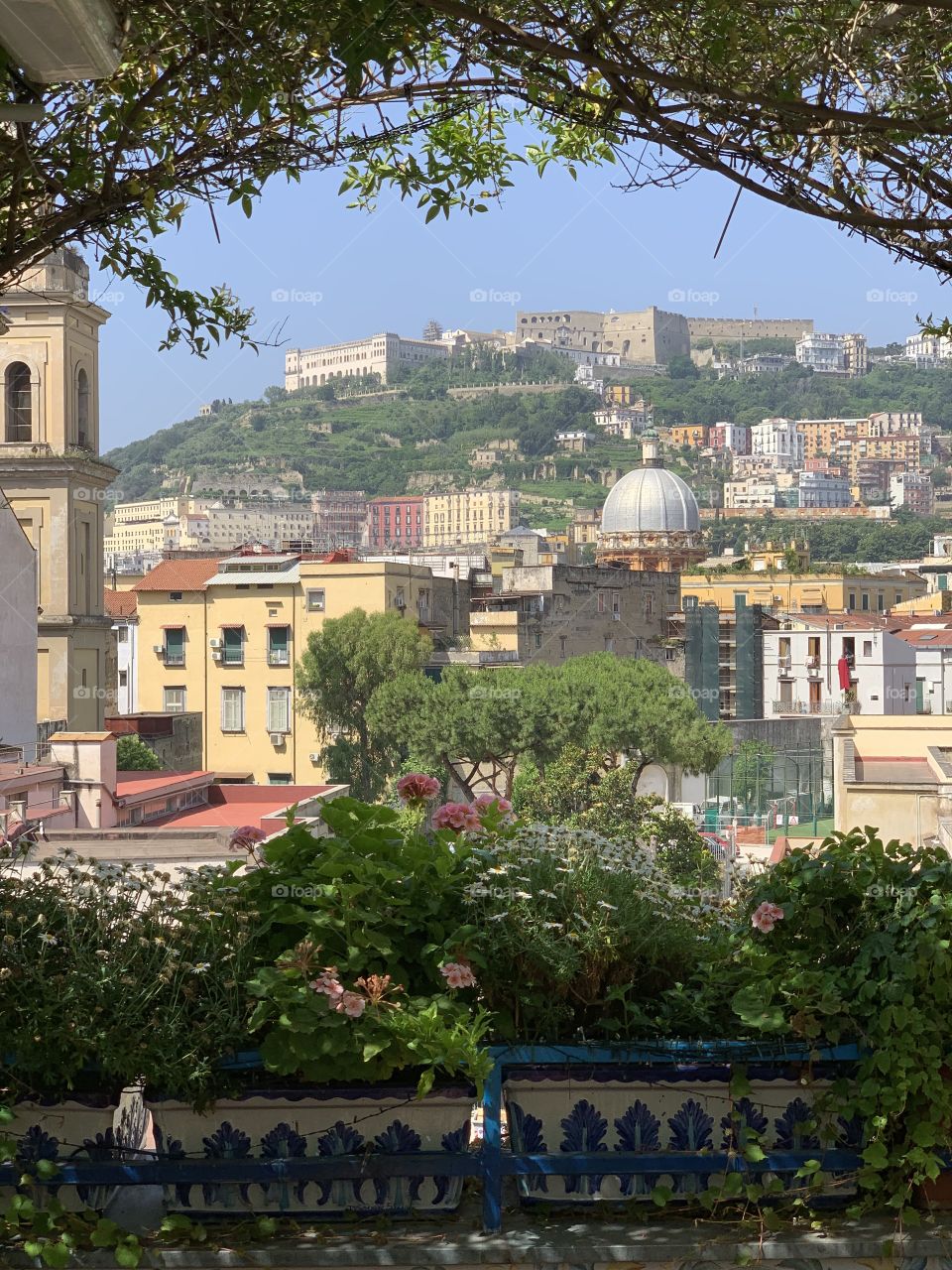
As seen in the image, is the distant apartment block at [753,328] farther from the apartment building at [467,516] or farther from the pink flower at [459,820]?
the pink flower at [459,820]

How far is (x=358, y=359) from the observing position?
9569 cm

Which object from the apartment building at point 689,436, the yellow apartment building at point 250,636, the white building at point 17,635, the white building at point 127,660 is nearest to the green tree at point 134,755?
the white building at point 17,635

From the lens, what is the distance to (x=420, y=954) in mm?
1573

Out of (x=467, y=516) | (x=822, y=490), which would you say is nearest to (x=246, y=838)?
(x=467, y=516)

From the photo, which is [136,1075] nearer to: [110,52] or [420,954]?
[420,954]

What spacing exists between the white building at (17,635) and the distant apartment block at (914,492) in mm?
63632

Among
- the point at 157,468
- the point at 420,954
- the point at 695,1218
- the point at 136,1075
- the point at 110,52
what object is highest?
the point at 157,468

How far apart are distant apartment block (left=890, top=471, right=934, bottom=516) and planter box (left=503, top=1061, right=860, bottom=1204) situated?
2922 inches

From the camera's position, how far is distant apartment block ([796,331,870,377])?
94.3 m

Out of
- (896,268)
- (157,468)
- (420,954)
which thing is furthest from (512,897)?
(157,468)

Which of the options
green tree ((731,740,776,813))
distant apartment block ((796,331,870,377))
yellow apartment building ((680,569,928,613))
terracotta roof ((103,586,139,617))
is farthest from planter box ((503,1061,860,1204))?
distant apartment block ((796,331,870,377))

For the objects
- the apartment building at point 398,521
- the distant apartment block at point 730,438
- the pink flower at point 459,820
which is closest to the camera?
the pink flower at point 459,820

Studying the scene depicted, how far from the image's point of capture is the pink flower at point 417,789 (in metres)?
1.88

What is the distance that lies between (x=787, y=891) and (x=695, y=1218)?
0.38m
